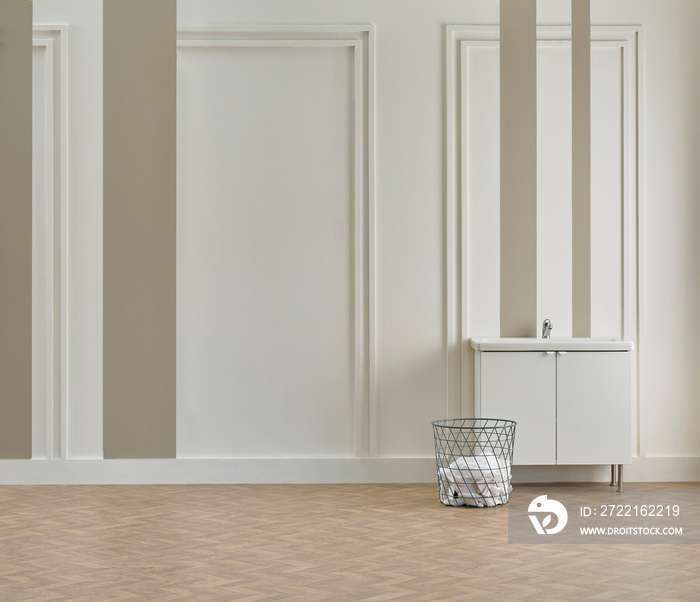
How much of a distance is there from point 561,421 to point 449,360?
0.74 metres

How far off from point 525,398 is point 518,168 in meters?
1.35

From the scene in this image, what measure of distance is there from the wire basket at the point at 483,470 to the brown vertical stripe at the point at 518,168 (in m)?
0.70

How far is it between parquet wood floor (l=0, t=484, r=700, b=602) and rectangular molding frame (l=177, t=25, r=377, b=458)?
67 centimetres

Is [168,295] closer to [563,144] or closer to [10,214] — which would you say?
[10,214]

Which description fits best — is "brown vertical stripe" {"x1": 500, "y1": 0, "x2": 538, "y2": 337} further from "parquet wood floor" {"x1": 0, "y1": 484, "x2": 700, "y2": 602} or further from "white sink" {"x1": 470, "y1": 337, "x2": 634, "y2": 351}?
"parquet wood floor" {"x1": 0, "y1": 484, "x2": 700, "y2": 602}

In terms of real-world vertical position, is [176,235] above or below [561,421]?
above

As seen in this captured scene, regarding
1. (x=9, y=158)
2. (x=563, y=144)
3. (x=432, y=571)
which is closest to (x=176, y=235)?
(x=9, y=158)

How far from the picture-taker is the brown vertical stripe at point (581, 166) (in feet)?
15.7

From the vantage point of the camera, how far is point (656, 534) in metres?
3.47

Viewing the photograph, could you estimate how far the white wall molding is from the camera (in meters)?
4.68

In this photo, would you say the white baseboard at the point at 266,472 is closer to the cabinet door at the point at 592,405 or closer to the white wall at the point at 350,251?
the white wall at the point at 350,251

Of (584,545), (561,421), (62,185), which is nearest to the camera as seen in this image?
(584,545)

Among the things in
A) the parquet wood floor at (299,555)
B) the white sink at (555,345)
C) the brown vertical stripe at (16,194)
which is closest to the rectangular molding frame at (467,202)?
the white sink at (555,345)

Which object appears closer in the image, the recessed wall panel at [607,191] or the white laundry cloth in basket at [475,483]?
the white laundry cloth in basket at [475,483]
